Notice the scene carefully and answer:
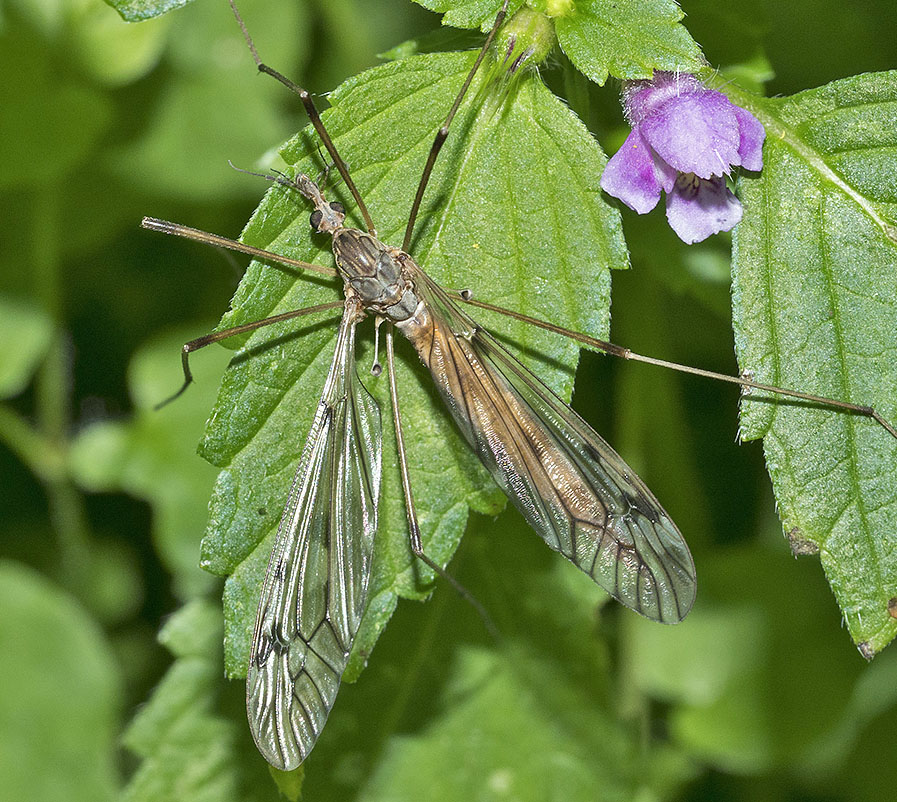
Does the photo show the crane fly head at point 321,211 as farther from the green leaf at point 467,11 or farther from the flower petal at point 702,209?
the flower petal at point 702,209

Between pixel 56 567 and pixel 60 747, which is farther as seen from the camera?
pixel 56 567

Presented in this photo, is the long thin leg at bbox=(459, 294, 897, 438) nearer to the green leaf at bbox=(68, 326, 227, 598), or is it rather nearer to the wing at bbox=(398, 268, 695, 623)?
the wing at bbox=(398, 268, 695, 623)

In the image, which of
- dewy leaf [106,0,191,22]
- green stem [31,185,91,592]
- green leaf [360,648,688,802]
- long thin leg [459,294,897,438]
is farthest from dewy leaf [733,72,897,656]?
green stem [31,185,91,592]

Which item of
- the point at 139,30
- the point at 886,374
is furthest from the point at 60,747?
the point at 886,374

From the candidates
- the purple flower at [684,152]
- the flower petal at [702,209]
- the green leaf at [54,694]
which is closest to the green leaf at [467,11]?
the purple flower at [684,152]

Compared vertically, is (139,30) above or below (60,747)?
above

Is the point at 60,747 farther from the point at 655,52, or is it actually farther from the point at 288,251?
the point at 655,52
